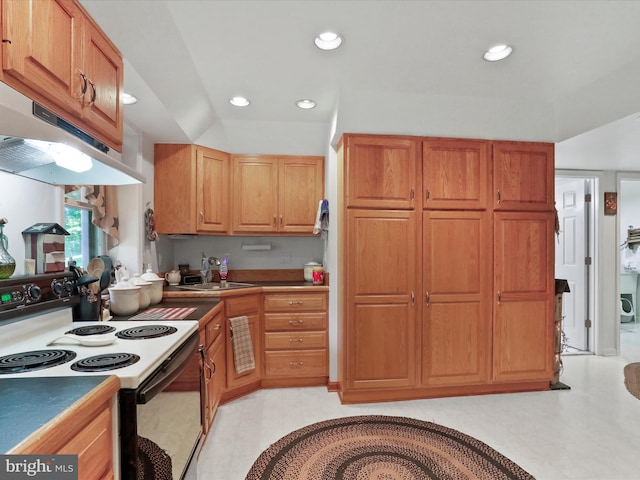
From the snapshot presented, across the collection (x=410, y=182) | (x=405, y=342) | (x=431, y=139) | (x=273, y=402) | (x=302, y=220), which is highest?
(x=431, y=139)

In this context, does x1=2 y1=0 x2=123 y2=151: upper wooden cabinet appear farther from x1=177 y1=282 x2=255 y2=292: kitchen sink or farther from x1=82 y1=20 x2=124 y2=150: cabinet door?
x1=177 y1=282 x2=255 y2=292: kitchen sink

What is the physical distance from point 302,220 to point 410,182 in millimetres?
1148

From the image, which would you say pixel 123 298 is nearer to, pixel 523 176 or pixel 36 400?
pixel 36 400

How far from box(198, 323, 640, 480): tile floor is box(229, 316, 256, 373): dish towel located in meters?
0.29

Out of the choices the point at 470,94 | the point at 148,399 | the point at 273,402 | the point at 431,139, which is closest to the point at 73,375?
the point at 148,399

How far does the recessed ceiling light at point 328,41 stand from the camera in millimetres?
1988

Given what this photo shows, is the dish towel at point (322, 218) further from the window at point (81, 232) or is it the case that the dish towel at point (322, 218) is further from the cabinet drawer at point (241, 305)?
the window at point (81, 232)

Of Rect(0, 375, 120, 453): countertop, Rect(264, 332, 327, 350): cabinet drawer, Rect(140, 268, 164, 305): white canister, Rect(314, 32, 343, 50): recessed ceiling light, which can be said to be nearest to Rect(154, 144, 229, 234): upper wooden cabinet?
Rect(140, 268, 164, 305): white canister

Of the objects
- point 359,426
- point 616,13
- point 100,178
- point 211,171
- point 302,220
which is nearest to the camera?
point 100,178

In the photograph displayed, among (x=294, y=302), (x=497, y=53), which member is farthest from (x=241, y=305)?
(x=497, y=53)

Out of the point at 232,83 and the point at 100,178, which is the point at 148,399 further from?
the point at 232,83

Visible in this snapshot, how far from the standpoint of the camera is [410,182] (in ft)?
9.21

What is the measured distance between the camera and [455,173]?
2865 mm

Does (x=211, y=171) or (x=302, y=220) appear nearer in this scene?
(x=211, y=171)
